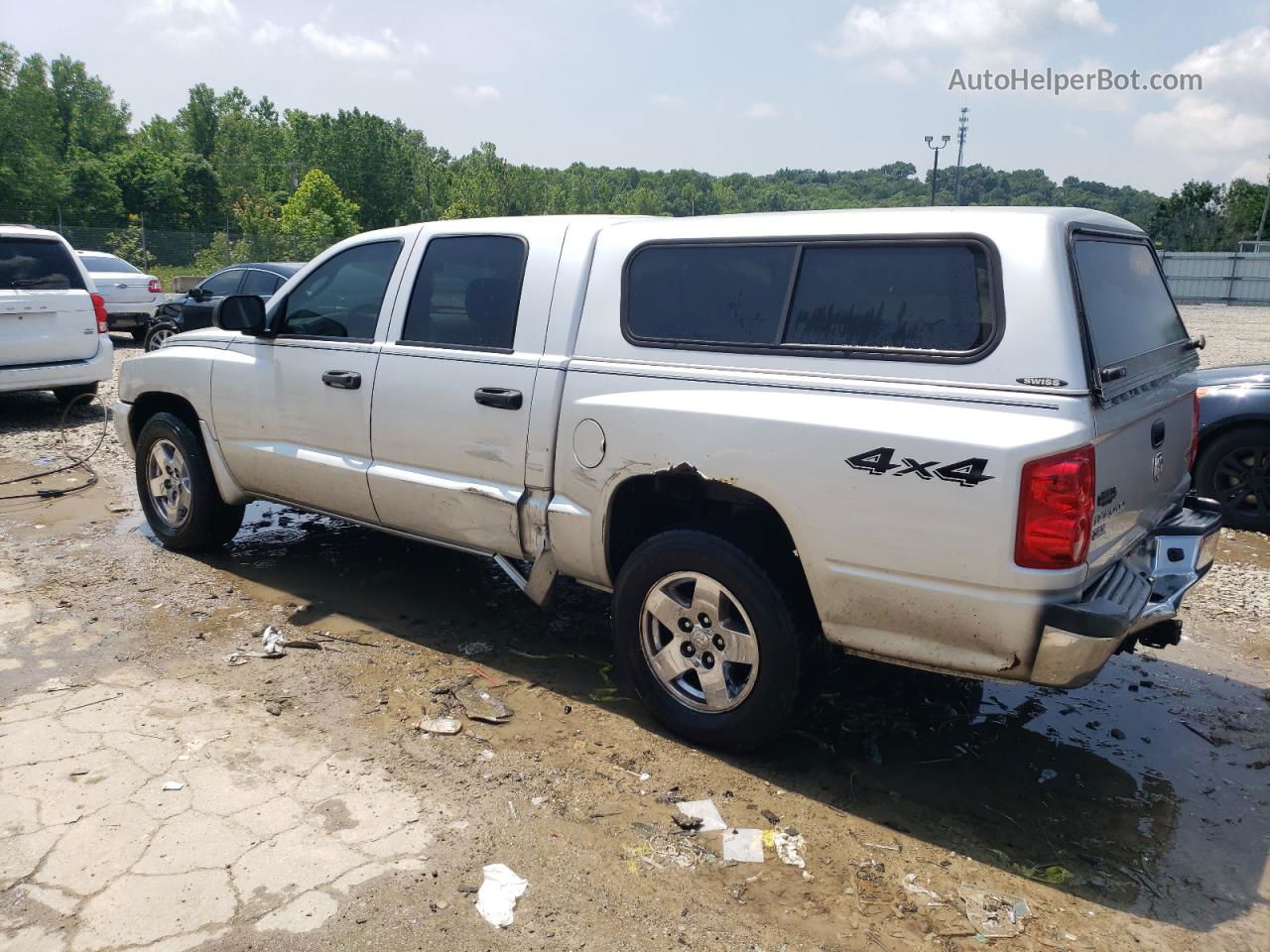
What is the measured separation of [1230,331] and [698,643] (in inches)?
1017

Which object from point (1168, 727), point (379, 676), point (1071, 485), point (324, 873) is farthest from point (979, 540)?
point (379, 676)

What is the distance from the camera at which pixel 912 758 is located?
3803 millimetres

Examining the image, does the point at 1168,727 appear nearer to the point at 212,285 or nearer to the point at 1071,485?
the point at 1071,485

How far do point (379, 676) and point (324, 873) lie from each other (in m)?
1.48

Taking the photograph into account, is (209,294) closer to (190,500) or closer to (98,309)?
(98,309)

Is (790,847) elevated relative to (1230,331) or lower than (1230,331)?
lower

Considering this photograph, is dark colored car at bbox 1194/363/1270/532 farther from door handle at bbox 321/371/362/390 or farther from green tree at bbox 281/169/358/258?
green tree at bbox 281/169/358/258

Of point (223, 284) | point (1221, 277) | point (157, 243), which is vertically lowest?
point (223, 284)

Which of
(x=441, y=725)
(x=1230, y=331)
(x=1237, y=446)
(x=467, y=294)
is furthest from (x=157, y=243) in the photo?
(x=1237, y=446)

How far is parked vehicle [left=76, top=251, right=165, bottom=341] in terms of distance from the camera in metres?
15.6

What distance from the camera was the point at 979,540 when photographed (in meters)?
2.94

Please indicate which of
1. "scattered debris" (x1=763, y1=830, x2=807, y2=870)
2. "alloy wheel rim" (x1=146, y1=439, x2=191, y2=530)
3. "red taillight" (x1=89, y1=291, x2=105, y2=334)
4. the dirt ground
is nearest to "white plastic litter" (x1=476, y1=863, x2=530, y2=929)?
the dirt ground

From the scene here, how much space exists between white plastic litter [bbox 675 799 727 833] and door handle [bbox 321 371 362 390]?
2621mm

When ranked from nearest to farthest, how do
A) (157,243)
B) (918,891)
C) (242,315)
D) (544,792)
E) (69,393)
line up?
(918,891)
(544,792)
(242,315)
(69,393)
(157,243)
